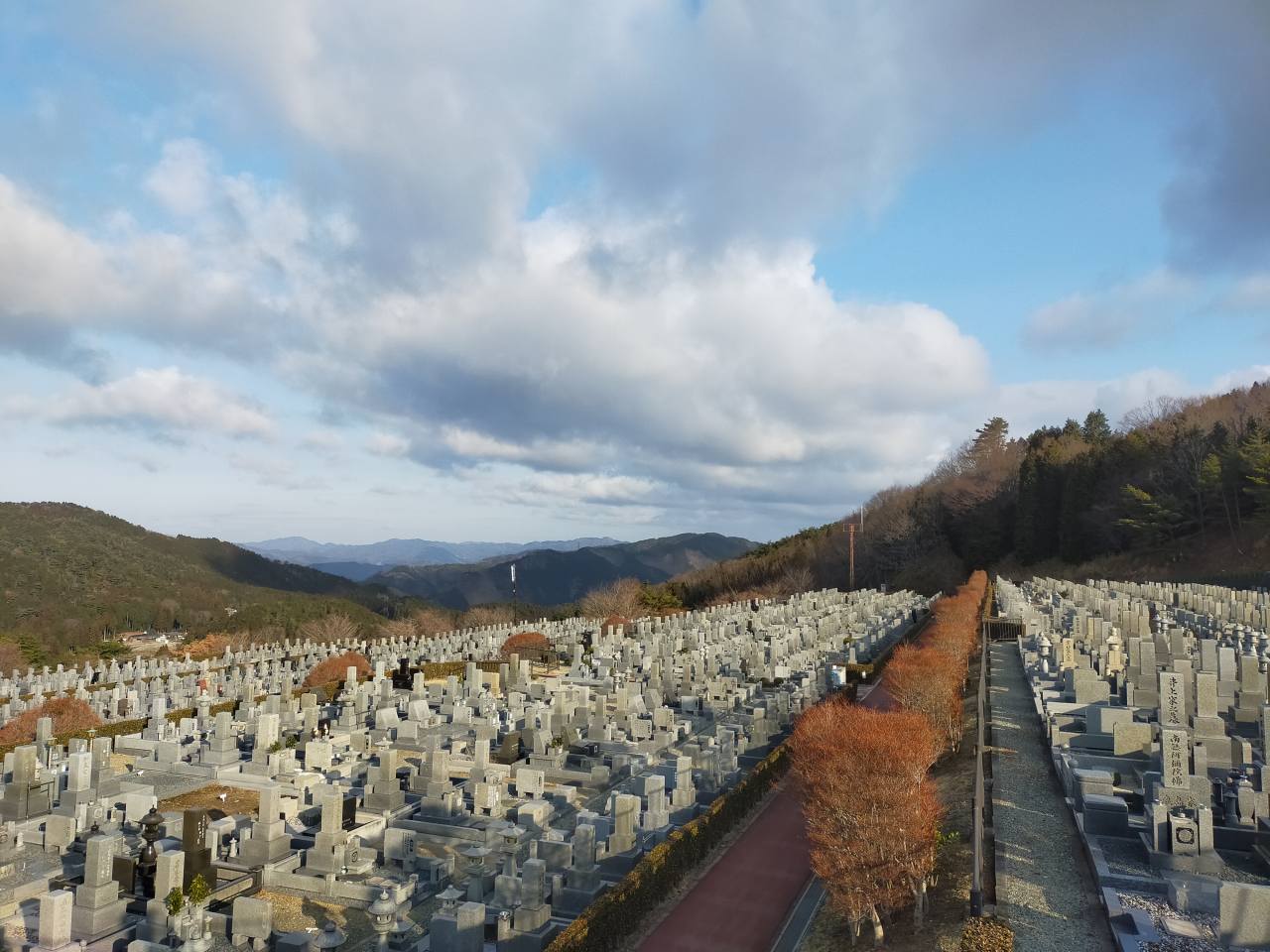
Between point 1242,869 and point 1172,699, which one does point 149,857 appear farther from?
point 1172,699

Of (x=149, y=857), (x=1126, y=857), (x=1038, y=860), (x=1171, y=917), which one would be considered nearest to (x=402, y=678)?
(x=149, y=857)

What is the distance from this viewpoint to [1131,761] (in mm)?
14281

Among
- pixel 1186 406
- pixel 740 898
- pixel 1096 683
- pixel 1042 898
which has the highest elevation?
pixel 1186 406

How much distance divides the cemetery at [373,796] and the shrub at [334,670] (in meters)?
0.19

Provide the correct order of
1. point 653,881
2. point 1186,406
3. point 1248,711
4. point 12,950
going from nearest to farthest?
1. point 12,950
2. point 653,881
3. point 1248,711
4. point 1186,406

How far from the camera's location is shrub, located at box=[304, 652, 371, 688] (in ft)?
98.0

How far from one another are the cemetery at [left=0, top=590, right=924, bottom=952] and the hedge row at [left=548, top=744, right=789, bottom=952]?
21.4 inches

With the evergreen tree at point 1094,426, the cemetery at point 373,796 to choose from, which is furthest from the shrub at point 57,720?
the evergreen tree at point 1094,426

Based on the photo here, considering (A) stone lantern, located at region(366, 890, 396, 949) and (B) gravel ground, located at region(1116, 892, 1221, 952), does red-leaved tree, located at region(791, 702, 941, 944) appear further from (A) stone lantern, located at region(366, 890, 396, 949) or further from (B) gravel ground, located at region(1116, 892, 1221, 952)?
(A) stone lantern, located at region(366, 890, 396, 949)

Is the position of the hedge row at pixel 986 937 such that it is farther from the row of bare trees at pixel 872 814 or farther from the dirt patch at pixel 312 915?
the dirt patch at pixel 312 915

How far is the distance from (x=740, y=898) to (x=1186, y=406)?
83.2m

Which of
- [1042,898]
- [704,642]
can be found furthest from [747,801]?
[704,642]

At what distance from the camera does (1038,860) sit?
11.2m

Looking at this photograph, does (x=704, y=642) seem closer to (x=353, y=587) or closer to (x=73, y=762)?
(x=73, y=762)
